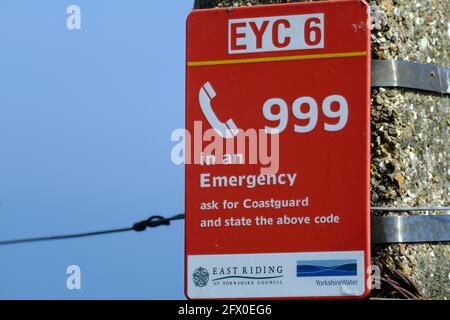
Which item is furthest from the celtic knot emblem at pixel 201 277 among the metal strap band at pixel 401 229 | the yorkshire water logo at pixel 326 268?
the metal strap band at pixel 401 229

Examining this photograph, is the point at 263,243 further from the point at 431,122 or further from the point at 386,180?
the point at 431,122

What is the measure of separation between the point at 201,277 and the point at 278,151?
0.54 m

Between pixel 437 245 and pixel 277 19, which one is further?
pixel 437 245

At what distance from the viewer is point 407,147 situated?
15.0 feet

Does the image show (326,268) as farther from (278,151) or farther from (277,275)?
(278,151)

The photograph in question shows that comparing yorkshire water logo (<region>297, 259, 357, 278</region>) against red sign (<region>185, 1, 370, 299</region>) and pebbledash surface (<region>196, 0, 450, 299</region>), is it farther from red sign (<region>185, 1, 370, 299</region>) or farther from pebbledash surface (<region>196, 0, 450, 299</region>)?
pebbledash surface (<region>196, 0, 450, 299</region>)

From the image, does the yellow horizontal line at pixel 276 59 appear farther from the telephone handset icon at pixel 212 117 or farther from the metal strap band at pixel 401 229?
the metal strap band at pixel 401 229

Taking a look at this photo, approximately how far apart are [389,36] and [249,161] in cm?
79

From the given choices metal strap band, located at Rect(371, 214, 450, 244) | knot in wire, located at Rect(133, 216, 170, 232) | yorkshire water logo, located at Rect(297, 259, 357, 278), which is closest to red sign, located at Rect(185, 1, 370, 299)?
yorkshire water logo, located at Rect(297, 259, 357, 278)

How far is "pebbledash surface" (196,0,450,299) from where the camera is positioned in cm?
455

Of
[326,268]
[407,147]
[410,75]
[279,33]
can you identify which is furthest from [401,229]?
[279,33]
